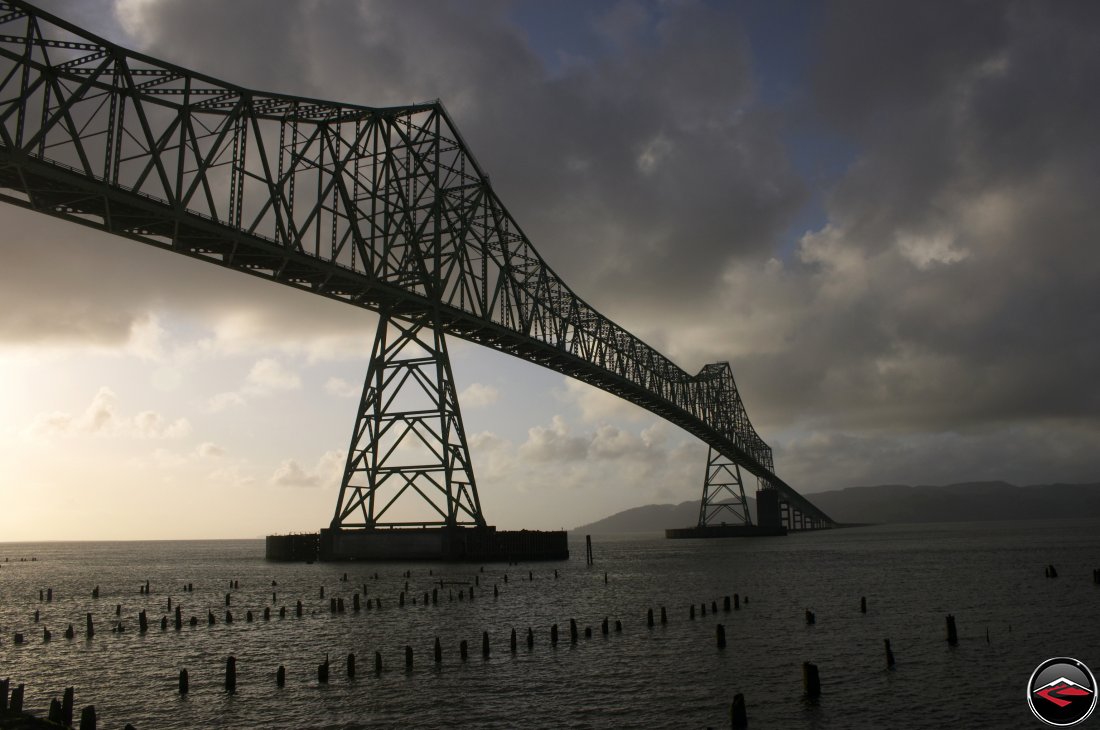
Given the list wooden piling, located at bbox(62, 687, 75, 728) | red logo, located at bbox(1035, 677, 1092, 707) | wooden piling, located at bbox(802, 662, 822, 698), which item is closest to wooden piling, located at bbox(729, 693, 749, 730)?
wooden piling, located at bbox(802, 662, 822, 698)

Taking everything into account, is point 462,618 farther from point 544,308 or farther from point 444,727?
point 544,308

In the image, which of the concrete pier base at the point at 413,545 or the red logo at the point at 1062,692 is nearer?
the red logo at the point at 1062,692

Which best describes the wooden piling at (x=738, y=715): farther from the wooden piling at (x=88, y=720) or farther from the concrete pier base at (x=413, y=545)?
the concrete pier base at (x=413, y=545)

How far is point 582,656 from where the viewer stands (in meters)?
31.7

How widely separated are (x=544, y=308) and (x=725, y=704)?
64708 millimetres

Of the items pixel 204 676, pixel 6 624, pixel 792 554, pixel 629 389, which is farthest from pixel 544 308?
pixel 204 676

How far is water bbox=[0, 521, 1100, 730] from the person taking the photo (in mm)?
23484

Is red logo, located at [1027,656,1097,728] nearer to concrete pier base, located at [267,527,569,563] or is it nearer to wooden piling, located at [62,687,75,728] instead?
wooden piling, located at [62,687,75,728]

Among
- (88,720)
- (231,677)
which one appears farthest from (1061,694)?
(88,720)

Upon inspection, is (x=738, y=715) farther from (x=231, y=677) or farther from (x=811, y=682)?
(x=231, y=677)

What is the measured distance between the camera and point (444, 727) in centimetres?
2217

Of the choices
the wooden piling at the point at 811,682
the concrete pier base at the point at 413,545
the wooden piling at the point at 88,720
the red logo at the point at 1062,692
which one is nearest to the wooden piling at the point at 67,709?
the wooden piling at the point at 88,720

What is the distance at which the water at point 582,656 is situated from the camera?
2348 centimetres

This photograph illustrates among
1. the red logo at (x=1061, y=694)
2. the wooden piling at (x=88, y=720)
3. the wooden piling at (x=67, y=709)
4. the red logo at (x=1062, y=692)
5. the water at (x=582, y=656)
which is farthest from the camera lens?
the water at (x=582, y=656)
